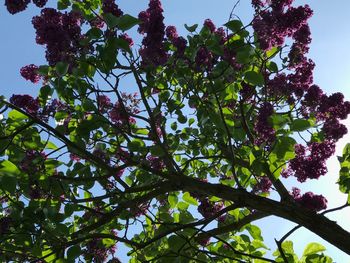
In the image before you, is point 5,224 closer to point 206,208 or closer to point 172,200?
point 172,200

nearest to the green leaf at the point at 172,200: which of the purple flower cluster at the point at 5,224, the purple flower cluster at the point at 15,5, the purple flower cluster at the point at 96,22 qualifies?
the purple flower cluster at the point at 5,224

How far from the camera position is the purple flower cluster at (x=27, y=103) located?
4809mm

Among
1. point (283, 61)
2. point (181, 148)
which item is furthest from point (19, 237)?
point (283, 61)

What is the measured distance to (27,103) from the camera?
4.83m

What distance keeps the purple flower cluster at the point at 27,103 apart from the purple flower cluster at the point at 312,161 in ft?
8.58

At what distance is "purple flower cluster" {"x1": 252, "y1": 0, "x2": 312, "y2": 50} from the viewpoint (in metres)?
4.86

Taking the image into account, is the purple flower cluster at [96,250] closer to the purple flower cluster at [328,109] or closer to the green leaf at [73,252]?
the green leaf at [73,252]

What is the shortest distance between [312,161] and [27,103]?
2865 millimetres

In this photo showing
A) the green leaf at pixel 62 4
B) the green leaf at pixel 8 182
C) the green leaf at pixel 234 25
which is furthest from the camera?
the green leaf at pixel 62 4

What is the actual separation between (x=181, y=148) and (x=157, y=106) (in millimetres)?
971

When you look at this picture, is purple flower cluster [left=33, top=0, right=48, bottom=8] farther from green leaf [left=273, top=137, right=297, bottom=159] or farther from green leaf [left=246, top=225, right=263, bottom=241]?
green leaf [left=246, top=225, right=263, bottom=241]

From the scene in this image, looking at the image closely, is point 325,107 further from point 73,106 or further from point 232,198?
point 73,106

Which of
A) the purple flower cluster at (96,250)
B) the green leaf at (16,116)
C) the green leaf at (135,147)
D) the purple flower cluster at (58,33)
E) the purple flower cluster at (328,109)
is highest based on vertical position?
the purple flower cluster at (58,33)

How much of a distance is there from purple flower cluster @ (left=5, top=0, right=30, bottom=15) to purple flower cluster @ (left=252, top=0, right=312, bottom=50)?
7.59 ft
